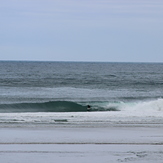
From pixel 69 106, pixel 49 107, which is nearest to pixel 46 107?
pixel 49 107

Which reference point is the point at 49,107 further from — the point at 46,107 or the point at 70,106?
the point at 70,106
